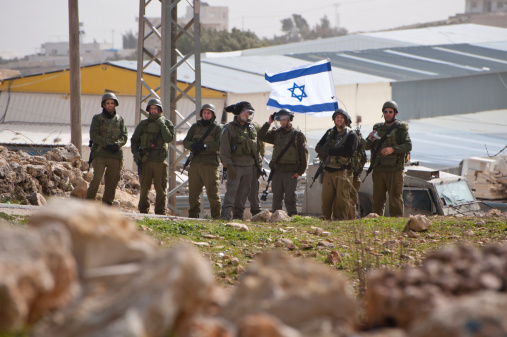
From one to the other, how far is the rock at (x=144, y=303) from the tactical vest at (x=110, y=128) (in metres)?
7.85

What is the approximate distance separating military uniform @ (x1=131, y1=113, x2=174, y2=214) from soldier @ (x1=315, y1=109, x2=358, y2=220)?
2365 millimetres

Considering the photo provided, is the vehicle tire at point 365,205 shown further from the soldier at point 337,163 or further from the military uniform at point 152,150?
the military uniform at point 152,150

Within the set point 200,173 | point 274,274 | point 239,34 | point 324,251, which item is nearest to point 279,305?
point 274,274

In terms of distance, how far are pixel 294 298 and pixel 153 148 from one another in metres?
8.04

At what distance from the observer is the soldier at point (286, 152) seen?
1123 centimetres

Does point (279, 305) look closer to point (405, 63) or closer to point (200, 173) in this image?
point (200, 173)

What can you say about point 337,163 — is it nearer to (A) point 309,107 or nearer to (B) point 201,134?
(B) point 201,134

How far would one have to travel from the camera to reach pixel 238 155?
36.3 ft

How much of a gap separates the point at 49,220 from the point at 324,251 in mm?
5005

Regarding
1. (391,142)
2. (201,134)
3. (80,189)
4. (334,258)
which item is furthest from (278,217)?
(80,189)

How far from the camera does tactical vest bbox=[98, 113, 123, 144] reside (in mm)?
10844

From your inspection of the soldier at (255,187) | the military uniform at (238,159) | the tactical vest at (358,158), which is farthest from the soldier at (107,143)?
→ the tactical vest at (358,158)

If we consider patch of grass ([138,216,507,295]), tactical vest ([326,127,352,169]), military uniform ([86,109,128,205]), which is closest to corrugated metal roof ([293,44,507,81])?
tactical vest ([326,127,352,169])

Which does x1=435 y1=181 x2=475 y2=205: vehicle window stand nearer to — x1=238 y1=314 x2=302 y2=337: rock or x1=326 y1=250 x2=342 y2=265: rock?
x1=326 y1=250 x2=342 y2=265: rock
